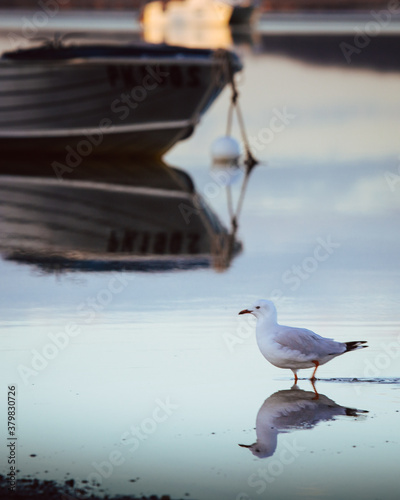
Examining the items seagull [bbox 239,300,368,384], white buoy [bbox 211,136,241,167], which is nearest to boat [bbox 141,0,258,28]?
white buoy [bbox 211,136,241,167]

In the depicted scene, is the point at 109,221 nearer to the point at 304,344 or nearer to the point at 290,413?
the point at 304,344

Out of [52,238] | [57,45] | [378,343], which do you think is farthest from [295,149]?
[378,343]

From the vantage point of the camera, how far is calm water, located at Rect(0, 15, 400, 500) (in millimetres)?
7168

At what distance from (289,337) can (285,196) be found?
30.8 feet

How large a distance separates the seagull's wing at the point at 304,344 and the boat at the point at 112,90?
12.1m

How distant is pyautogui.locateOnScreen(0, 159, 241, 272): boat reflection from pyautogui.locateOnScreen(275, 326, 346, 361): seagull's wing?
4.19 meters

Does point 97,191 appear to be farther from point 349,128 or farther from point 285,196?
point 349,128

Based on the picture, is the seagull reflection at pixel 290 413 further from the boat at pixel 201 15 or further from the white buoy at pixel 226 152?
the boat at pixel 201 15

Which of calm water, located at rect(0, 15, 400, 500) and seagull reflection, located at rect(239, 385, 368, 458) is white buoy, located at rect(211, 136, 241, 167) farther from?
seagull reflection, located at rect(239, 385, 368, 458)

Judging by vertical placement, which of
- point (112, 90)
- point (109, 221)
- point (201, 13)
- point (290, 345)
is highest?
point (201, 13)

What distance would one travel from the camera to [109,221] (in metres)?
15.6

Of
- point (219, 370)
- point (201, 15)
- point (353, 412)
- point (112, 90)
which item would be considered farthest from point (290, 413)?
point (201, 15)

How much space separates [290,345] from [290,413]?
64 cm

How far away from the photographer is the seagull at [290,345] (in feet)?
28.7
